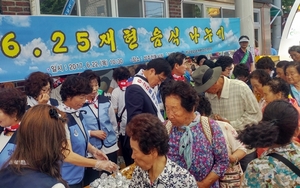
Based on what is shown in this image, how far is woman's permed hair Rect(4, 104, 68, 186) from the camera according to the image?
5.38ft

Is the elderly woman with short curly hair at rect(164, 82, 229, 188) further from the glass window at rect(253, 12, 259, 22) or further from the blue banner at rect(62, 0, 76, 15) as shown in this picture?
the glass window at rect(253, 12, 259, 22)

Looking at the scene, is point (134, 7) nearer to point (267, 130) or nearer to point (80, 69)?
point (80, 69)

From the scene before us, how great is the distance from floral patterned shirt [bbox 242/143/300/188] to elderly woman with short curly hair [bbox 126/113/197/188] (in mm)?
356

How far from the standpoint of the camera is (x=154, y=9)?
759 centimetres

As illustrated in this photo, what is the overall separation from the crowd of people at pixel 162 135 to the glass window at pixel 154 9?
3.94m

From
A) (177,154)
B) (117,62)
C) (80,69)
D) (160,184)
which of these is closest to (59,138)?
(160,184)

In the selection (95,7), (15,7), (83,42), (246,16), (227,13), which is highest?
(227,13)

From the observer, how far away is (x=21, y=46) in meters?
3.68

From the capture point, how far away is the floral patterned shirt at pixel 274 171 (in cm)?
191

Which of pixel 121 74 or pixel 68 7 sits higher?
pixel 68 7

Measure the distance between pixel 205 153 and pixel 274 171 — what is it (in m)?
0.56

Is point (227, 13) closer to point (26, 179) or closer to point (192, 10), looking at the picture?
point (192, 10)

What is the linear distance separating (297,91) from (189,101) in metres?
2.25

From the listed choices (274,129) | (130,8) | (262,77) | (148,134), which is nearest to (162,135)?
(148,134)
